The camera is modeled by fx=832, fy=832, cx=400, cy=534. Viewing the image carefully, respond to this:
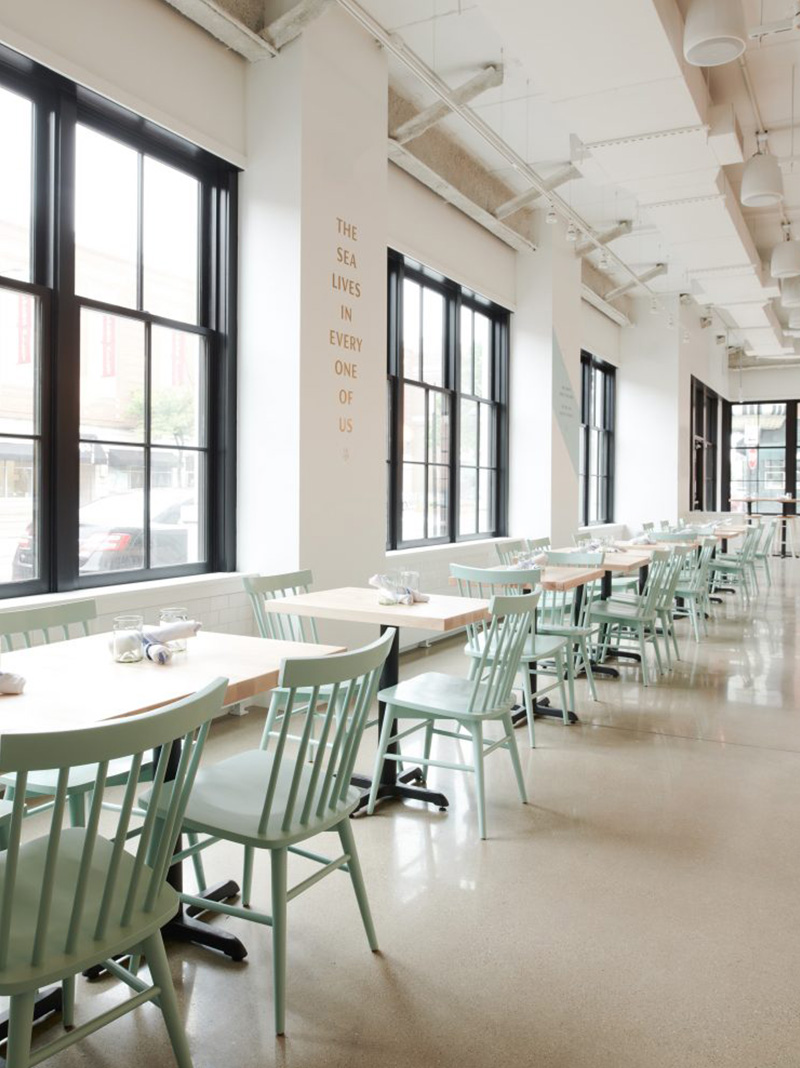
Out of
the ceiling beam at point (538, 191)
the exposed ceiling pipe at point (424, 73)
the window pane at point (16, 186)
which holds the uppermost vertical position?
the ceiling beam at point (538, 191)

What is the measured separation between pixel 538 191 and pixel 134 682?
635cm

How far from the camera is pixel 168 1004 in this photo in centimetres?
159

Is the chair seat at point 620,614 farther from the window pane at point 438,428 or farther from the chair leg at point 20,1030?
the chair leg at point 20,1030

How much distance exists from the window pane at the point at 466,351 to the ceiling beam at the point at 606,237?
1623 mm

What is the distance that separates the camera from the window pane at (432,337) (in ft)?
23.4

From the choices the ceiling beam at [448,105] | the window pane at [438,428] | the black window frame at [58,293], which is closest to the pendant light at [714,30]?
the ceiling beam at [448,105]

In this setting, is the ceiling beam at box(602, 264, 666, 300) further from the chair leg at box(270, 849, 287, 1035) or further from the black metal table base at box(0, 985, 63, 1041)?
the black metal table base at box(0, 985, 63, 1041)

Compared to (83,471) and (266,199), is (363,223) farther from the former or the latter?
(83,471)

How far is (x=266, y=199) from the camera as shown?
4.73m

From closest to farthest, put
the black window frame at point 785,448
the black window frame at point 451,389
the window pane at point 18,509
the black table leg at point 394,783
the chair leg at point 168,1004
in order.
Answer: the chair leg at point 168,1004 < the black table leg at point 394,783 < the window pane at point 18,509 < the black window frame at point 451,389 < the black window frame at point 785,448

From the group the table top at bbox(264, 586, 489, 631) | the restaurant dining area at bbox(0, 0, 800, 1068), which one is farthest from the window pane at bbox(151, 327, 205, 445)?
the table top at bbox(264, 586, 489, 631)

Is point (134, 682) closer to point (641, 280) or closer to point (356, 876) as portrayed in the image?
point (356, 876)

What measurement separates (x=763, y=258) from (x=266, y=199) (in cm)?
842

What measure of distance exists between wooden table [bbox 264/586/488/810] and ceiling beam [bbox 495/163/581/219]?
4.78m
